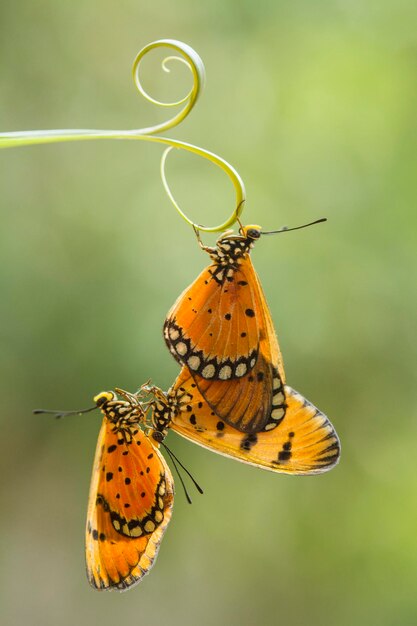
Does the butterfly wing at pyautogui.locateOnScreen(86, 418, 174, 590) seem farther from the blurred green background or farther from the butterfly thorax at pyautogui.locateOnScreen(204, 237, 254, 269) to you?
the blurred green background

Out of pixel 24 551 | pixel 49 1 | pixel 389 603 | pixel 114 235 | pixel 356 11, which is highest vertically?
pixel 356 11

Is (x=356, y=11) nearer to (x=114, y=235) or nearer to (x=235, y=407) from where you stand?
(x=114, y=235)

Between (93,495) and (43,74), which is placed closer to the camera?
(93,495)

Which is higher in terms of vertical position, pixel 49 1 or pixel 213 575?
pixel 49 1

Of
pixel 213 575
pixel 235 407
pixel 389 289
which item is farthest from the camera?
pixel 213 575

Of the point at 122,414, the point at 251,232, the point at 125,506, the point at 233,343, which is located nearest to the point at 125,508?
the point at 125,506

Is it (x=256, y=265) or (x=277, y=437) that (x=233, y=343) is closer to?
(x=277, y=437)

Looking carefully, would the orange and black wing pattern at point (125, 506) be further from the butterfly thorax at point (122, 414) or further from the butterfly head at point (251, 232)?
the butterfly head at point (251, 232)

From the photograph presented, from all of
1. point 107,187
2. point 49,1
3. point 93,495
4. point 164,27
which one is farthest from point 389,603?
point 49,1
